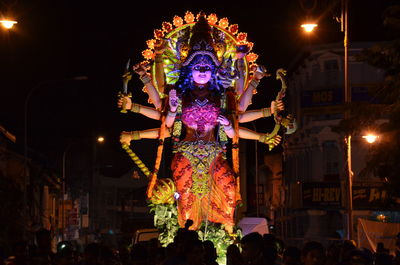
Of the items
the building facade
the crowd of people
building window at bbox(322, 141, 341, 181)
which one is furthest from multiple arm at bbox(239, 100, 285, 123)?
building window at bbox(322, 141, 341, 181)

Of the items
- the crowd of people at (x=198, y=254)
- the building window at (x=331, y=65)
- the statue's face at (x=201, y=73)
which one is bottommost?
the crowd of people at (x=198, y=254)

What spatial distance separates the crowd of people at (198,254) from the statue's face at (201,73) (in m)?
6.20

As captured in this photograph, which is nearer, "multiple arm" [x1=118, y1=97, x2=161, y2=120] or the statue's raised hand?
the statue's raised hand

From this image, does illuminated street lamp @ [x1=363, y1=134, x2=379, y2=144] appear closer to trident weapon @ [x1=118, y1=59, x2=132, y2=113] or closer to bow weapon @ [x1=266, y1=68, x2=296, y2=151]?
bow weapon @ [x1=266, y1=68, x2=296, y2=151]

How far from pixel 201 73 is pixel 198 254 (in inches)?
438

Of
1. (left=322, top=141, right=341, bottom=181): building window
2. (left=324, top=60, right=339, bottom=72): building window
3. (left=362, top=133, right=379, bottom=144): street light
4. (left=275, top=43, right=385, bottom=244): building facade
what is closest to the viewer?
(left=362, top=133, right=379, bottom=144): street light

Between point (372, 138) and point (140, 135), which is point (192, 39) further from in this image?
point (372, 138)

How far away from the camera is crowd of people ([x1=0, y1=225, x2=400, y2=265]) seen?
1136cm

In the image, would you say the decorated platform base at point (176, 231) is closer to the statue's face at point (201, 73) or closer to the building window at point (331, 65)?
the statue's face at point (201, 73)

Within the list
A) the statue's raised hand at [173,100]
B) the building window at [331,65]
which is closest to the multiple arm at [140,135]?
the statue's raised hand at [173,100]

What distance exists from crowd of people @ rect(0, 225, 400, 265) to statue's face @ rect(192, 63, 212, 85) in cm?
620

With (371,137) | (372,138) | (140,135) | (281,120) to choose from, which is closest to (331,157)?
(372,138)

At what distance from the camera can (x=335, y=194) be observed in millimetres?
47656

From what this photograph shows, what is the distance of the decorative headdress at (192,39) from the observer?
2266cm
